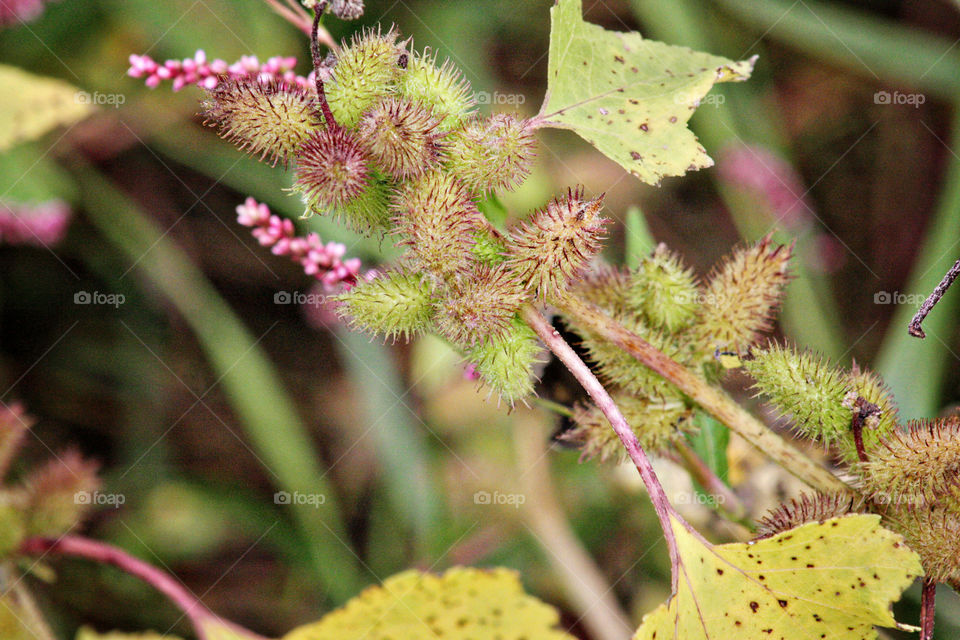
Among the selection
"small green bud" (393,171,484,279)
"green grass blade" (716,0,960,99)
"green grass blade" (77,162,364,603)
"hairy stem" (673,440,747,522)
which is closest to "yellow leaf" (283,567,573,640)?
"hairy stem" (673,440,747,522)

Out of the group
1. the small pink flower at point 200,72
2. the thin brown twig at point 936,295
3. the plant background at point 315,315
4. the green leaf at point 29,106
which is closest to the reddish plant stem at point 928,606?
the thin brown twig at point 936,295

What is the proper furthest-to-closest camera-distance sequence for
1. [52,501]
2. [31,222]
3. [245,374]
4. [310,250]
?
[245,374] → [31,222] → [52,501] → [310,250]

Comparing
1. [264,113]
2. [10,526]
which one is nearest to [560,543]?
[10,526]

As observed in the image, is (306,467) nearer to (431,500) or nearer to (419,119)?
(431,500)

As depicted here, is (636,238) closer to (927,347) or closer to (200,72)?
(927,347)

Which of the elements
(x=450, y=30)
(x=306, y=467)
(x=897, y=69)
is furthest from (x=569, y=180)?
(x=306, y=467)

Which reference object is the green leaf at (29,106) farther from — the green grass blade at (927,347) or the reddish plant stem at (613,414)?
the green grass blade at (927,347)

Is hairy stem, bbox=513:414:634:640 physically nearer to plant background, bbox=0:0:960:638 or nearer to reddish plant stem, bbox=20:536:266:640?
plant background, bbox=0:0:960:638
